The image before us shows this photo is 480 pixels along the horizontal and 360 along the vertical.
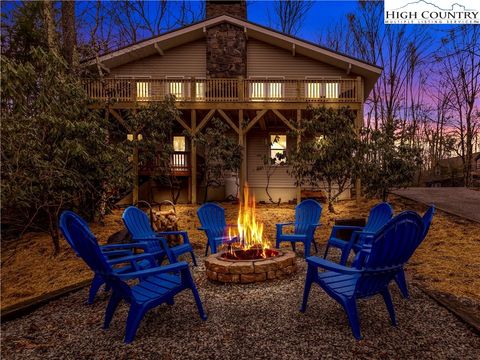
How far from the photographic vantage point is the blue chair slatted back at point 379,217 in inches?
215

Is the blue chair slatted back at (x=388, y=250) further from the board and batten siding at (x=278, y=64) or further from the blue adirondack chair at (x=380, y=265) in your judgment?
the board and batten siding at (x=278, y=64)

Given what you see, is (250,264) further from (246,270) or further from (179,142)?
(179,142)

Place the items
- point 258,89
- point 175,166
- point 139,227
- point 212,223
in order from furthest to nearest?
point 258,89
point 175,166
point 212,223
point 139,227

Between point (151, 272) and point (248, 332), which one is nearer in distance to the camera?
point (151, 272)

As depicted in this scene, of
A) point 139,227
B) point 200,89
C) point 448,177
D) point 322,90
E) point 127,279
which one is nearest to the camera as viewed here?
point 127,279

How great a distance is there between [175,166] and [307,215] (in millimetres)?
7761

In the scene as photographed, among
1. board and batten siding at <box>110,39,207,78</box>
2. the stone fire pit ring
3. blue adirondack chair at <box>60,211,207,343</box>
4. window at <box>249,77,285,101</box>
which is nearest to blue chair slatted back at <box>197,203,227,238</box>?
the stone fire pit ring

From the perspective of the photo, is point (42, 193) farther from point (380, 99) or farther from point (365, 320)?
point (380, 99)

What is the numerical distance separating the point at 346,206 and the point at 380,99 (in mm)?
17014

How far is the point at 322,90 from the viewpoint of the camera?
47.1ft

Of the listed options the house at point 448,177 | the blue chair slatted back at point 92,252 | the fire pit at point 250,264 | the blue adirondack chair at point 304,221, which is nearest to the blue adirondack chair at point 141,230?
the fire pit at point 250,264

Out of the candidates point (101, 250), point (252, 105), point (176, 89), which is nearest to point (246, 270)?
point (101, 250)

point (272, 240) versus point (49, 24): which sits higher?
point (49, 24)

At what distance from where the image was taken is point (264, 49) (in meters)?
15.3
